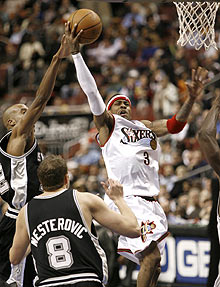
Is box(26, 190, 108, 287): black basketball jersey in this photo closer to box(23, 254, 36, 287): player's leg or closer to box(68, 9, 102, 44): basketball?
box(23, 254, 36, 287): player's leg

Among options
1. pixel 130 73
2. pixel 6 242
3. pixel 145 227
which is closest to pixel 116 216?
pixel 145 227

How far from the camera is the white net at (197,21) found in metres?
7.04

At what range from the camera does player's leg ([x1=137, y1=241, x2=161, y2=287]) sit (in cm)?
627

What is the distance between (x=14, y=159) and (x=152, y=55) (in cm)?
1113

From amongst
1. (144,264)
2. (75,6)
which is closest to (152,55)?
(75,6)

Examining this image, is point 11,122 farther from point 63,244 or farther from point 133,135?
point 63,244

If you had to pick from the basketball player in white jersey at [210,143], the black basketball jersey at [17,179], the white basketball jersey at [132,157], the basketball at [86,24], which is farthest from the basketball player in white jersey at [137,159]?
the basketball player in white jersey at [210,143]

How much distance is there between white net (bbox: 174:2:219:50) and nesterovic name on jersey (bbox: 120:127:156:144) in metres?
1.11

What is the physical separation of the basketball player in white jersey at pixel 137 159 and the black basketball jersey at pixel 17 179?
822mm

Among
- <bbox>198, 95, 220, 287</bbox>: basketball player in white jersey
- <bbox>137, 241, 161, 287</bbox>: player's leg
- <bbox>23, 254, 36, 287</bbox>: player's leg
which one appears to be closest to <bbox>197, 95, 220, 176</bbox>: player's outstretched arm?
<bbox>198, 95, 220, 287</bbox>: basketball player in white jersey

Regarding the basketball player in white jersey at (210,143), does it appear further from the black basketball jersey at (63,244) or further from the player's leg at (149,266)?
the player's leg at (149,266)

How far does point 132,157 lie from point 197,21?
6.02ft

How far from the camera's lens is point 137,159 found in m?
6.59

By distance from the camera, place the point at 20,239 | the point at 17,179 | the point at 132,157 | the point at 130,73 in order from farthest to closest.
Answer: the point at 130,73 → the point at 132,157 → the point at 17,179 → the point at 20,239
